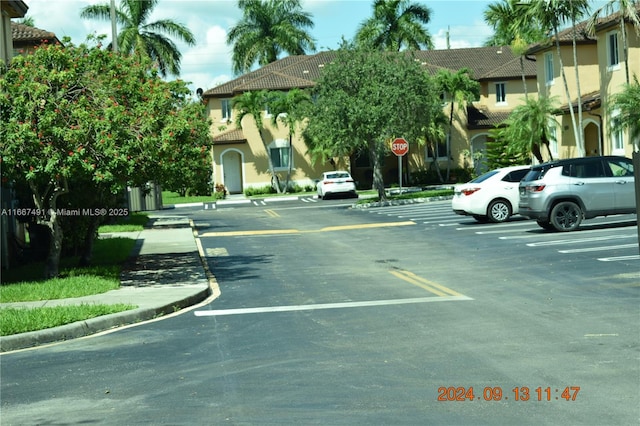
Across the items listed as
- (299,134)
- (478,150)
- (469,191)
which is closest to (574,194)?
(469,191)

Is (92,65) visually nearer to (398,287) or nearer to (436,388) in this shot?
(398,287)

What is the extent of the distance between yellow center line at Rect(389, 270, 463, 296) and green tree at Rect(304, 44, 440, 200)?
2287 cm

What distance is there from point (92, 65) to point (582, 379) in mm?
12533

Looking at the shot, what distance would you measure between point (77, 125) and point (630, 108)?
2159 centimetres

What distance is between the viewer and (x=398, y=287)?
15.1 metres

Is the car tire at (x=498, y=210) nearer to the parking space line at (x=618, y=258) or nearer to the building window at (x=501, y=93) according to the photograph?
the parking space line at (x=618, y=258)

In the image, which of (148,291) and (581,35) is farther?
(581,35)

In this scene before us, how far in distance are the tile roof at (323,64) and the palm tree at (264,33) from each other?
3.03m

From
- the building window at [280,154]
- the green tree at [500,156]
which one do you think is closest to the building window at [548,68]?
the green tree at [500,156]

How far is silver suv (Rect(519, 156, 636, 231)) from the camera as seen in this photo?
73.3 ft

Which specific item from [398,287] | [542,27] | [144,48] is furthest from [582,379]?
[144,48]

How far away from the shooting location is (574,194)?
22375 millimetres

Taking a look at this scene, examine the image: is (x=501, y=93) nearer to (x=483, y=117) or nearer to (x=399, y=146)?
(x=483, y=117)

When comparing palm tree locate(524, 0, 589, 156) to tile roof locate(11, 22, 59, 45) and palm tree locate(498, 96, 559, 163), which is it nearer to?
palm tree locate(498, 96, 559, 163)
